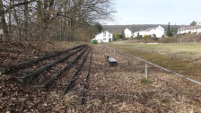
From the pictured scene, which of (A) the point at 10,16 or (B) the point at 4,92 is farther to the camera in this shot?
(A) the point at 10,16

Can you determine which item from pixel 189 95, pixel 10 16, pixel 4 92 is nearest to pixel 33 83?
pixel 4 92

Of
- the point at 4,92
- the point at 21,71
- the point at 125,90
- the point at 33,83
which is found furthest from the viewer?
the point at 125,90

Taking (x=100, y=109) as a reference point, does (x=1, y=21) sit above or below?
above

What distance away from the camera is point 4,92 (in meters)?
7.07

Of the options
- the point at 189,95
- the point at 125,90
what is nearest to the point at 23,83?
the point at 125,90

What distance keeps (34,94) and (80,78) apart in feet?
13.7

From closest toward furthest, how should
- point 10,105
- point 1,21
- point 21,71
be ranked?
point 10,105 < point 21,71 < point 1,21

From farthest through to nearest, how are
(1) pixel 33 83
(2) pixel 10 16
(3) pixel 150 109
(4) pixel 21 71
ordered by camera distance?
(2) pixel 10 16 < (4) pixel 21 71 < (1) pixel 33 83 < (3) pixel 150 109

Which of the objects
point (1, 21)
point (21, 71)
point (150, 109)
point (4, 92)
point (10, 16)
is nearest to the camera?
point (4, 92)

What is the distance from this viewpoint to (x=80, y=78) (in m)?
11.7

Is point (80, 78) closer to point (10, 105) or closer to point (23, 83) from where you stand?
point (23, 83)

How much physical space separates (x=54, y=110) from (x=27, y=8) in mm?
14059

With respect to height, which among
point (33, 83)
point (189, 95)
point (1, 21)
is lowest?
point (189, 95)

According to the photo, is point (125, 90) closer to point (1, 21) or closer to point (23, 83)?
point (23, 83)
